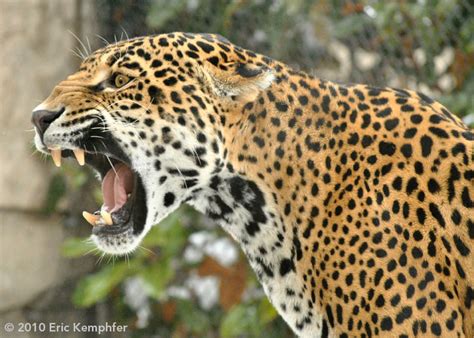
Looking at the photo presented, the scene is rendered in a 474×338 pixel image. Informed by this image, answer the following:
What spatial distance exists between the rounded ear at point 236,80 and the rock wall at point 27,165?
420cm

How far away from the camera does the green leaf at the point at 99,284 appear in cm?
699

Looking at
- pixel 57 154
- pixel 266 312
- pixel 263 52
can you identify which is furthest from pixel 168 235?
pixel 57 154

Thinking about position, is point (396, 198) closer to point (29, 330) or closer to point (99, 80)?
point (99, 80)

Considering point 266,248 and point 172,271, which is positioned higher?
point 266,248

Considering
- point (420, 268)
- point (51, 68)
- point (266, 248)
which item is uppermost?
point (420, 268)

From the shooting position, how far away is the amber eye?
3520 mm

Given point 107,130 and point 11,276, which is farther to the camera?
point 11,276

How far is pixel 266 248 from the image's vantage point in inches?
141

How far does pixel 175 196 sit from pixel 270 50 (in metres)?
3.49

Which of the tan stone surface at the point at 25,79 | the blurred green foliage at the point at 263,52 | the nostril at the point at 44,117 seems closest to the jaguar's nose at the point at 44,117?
the nostril at the point at 44,117

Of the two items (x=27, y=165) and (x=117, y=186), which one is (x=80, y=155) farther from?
(x=27, y=165)

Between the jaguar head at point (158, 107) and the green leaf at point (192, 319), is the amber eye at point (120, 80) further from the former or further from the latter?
the green leaf at point (192, 319)

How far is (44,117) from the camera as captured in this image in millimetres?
3525

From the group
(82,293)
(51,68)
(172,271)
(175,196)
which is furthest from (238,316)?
(175,196)
